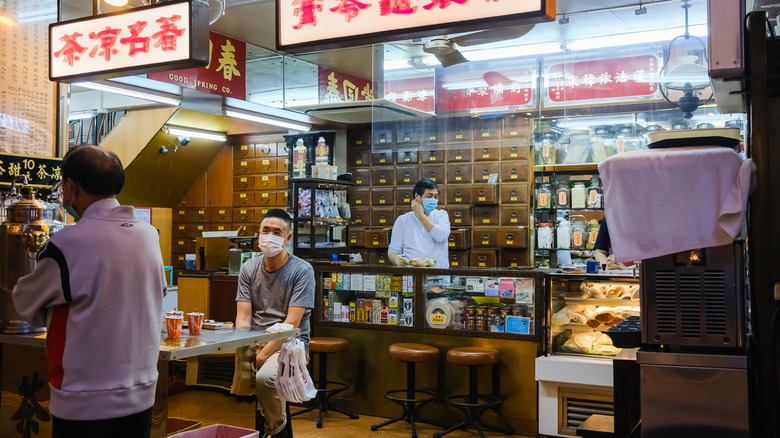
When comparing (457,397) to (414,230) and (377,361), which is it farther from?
(414,230)

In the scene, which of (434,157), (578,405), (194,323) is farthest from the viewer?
(434,157)

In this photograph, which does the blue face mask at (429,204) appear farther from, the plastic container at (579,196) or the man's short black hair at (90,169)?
the man's short black hair at (90,169)

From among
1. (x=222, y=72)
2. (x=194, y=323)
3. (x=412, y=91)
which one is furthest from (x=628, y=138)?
(x=194, y=323)

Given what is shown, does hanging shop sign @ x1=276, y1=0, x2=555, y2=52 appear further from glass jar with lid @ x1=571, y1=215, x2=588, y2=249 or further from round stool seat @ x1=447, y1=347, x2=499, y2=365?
glass jar with lid @ x1=571, y1=215, x2=588, y2=249

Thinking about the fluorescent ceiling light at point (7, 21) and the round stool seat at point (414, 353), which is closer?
the fluorescent ceiling light at point (7, 21)

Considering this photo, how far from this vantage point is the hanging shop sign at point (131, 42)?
11.6 ft

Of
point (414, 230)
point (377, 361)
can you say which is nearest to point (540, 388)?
point (377, 361)

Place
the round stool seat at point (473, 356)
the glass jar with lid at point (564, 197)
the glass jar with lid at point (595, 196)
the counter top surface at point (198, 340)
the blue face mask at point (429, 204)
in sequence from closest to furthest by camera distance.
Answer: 1. the counter top surface at point (198, 340)
2. the round stool seat at point (473, 356)
3. the blue face mask at point (429, 204)
4. the glass jar with lid at point (595, 196)
5. the glass jar with lid at point (564, 197)

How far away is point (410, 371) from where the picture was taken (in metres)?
5.52

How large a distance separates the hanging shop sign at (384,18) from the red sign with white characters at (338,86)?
619cm

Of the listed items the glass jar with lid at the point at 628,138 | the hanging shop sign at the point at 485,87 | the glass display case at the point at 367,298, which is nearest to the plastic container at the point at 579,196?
the glass jar with lid at the point at 628,138

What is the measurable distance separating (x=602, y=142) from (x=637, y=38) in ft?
5.86

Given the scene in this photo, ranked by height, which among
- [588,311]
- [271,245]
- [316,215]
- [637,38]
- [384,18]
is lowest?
[588,311]

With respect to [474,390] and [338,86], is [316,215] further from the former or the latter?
[474,390]
